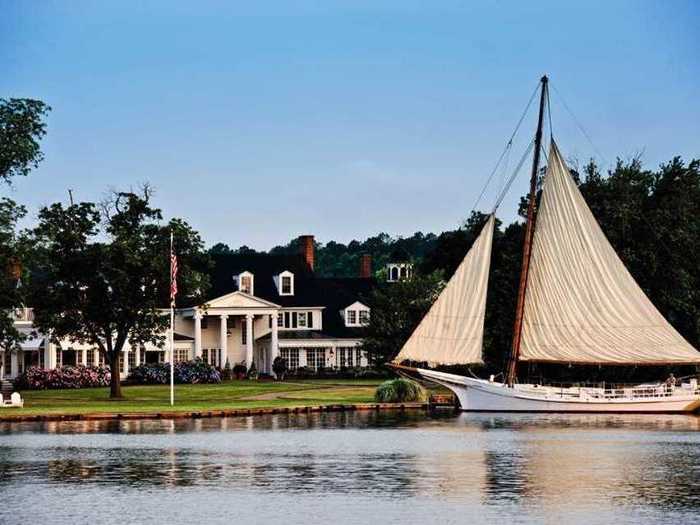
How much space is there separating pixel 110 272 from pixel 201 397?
9.73m

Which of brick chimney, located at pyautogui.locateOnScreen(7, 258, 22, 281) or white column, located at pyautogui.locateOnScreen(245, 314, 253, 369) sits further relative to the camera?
white column, located at pyautogui.locateOnScreen(245, 314, 253, 369)

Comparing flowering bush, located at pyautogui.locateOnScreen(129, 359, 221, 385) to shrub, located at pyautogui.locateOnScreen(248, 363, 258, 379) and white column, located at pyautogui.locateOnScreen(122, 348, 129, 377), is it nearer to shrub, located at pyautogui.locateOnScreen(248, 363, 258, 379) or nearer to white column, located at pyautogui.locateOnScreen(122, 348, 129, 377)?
white column, located at pyautogui.locateOnScreen(122, 348, 129, 377)

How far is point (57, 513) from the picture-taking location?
34.5 meters

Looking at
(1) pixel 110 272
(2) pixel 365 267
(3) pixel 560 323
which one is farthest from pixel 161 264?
(2) pixel 365 267

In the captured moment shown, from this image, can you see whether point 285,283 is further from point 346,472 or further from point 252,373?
point 346,472

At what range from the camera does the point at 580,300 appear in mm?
73438

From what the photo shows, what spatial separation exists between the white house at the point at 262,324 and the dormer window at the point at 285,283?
0.08 m

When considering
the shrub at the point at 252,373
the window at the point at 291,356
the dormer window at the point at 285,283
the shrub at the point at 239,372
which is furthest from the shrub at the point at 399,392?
the dormer window at the point at 285,283

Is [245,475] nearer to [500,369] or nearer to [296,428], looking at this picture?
[296,428]

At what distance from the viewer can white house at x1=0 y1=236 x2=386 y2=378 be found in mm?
104000

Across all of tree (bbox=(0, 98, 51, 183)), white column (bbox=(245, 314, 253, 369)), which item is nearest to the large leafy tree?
tree (bbox=(0, 98, 51, 183))

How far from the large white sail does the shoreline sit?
3.97 m

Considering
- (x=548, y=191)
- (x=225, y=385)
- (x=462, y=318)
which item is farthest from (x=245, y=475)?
(x=225, y=385)

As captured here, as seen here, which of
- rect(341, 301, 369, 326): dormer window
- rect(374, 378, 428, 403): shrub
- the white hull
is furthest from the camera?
rect(341, 301, 369, 326): dormer window
